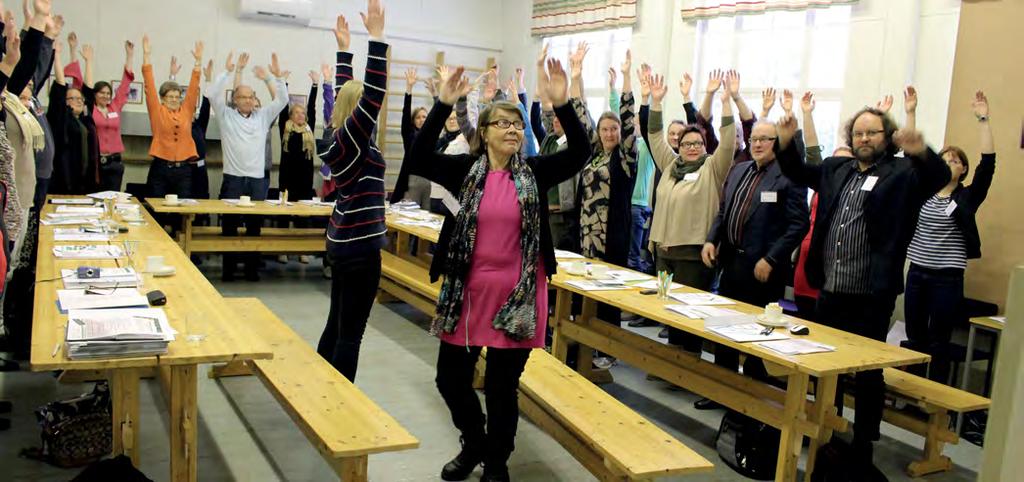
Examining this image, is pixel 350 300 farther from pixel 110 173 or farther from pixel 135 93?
pixel 135 93

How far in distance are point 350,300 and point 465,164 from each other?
750 mm

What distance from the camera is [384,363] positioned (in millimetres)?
4484

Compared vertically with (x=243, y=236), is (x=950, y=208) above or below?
above

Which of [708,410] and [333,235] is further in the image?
[708,410]

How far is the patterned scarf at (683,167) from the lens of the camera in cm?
429

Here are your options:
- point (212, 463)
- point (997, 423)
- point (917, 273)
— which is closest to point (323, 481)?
point (212, 463)

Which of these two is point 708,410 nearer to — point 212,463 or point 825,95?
point 212,463

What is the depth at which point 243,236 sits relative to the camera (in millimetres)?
6484

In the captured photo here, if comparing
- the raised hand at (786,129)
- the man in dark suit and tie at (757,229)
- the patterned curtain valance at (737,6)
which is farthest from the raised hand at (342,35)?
the patterned curtain valance at (737,6)

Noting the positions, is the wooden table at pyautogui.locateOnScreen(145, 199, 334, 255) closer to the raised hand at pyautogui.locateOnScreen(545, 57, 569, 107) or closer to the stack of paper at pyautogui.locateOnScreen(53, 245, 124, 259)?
the stack of paper at pyautogui.locateOnScreen(53, 245, 124, 259)

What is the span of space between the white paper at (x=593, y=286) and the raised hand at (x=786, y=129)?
968 millimetres

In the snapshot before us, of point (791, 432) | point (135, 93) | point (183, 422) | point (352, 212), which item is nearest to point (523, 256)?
point (352, 212)

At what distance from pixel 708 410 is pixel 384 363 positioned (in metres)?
1.76

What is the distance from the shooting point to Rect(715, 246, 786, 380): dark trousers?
3839mm
